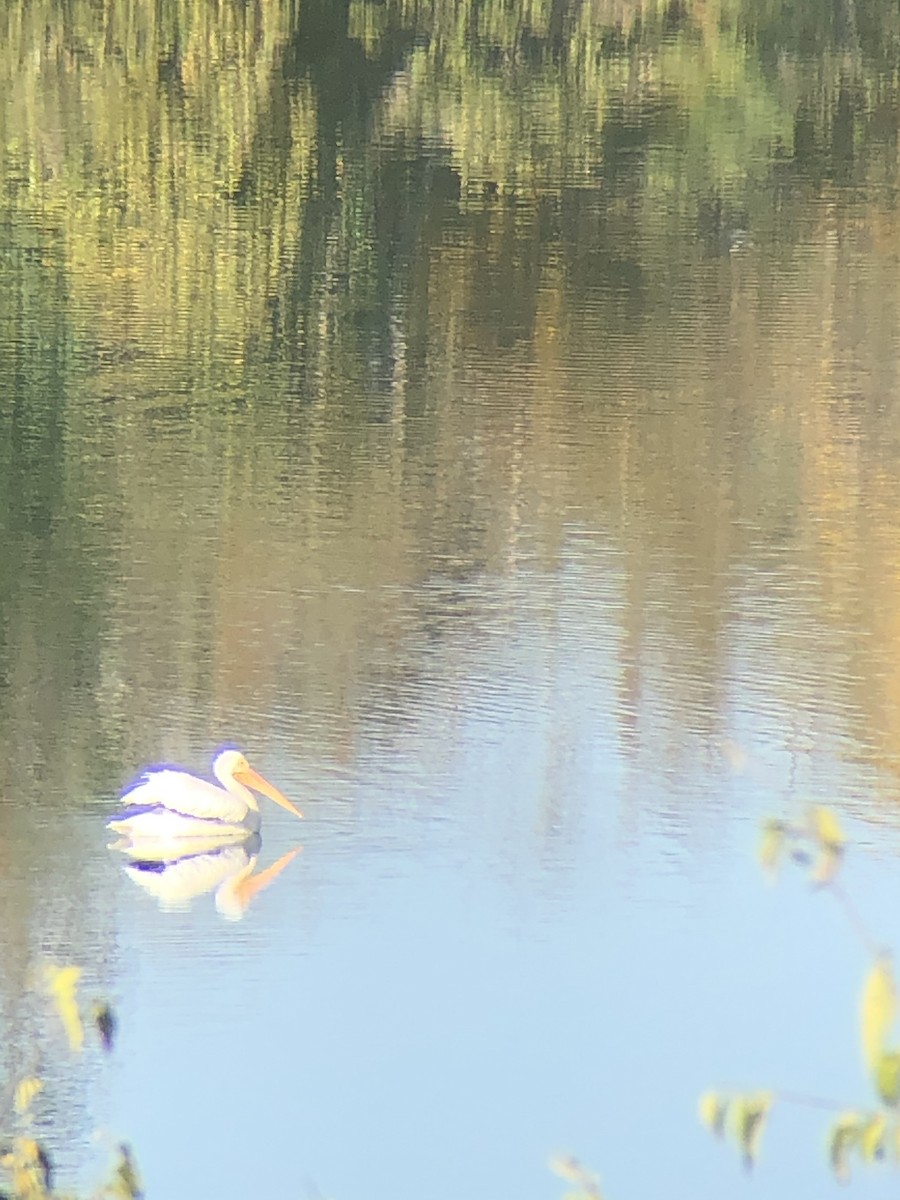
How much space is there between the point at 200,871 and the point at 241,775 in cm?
28

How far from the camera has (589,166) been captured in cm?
1669

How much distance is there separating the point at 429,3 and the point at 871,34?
497cm

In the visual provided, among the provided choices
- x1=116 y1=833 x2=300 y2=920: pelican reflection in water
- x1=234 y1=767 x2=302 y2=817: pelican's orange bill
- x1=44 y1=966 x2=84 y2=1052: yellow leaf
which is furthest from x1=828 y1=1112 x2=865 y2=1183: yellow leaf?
x1=234 y1=767 x2=302 y2=817: pelican's orange bill

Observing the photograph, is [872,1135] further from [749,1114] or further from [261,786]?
[261,786]

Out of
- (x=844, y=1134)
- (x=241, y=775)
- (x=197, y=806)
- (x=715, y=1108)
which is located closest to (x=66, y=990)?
(x=715, y=1108)

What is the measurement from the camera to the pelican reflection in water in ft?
18.4

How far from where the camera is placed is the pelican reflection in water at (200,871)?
559 cm

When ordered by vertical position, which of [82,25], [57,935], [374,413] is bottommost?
[57,935]

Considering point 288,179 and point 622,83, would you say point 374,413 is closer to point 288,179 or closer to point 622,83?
point 288,179

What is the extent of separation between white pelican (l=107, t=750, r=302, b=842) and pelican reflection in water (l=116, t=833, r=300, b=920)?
0.03m

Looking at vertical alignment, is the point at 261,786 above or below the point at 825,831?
below

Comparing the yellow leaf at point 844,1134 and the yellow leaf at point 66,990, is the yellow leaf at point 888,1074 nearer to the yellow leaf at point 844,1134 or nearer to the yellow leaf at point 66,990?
the yellow leaf at point 844,1134

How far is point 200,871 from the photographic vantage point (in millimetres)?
5719

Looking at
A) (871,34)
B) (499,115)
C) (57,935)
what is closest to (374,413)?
(57,935)
